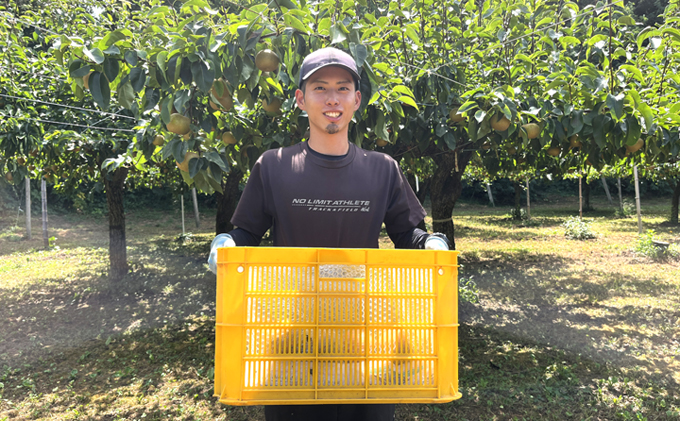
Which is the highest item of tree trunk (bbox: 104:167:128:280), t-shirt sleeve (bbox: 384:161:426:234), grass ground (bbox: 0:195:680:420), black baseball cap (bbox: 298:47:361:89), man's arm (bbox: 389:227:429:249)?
black baseball cap (bbox: 298:47:361:89)

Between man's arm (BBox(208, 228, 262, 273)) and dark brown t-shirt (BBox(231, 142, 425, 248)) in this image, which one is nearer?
man's arm (BBox(208, 228, 262, 273))

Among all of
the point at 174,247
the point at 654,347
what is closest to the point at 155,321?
the point at 654,347

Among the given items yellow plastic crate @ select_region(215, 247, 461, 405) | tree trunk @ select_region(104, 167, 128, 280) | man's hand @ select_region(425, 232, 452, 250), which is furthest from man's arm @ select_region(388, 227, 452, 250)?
tree trunk @ select_region(104, 167, 128, 280)

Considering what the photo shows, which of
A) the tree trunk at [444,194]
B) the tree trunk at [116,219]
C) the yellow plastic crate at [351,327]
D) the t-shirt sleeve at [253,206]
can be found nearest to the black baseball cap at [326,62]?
the t-shirt sleeve at [253,206]

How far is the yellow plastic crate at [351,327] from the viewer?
1096mm

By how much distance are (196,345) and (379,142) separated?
279 cm

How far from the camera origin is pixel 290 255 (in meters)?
1.09

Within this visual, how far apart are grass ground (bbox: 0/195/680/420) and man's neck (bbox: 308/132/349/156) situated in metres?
2.23

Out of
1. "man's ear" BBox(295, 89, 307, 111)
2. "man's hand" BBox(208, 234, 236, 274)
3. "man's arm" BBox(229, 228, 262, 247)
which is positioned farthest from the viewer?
"man's ear" BBox(295, 89, 307, 111)

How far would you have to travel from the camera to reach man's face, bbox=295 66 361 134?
1.50 metres

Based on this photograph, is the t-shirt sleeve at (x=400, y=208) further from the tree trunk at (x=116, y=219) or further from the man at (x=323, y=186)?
the tree trunk at (x=116, y=219)

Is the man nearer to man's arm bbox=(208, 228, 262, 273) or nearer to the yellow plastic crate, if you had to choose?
man's arm bbox=(208, 228, 262, 273)

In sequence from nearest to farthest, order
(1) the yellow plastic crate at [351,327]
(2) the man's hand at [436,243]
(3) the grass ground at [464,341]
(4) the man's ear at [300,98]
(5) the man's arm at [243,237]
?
(1) the yellow plastic crate at [351,327]
(2) the man's hand at [436,243]
(5) the man's arm at [243,237]
(4) the man's ear at [300,98]
(3) the grass ground at [464,341]

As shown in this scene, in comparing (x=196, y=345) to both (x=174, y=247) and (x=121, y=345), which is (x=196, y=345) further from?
(x=174, y=247)
